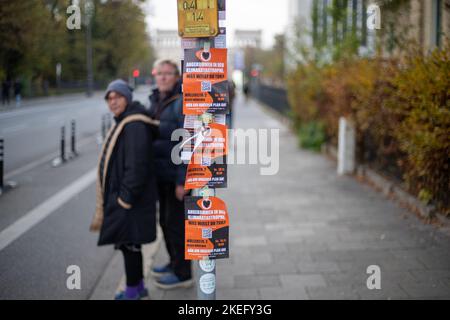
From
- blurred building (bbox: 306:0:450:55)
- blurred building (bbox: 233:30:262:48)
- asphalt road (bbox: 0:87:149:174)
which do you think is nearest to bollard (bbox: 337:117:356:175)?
blurred building (bbox: 306:0:450:55)

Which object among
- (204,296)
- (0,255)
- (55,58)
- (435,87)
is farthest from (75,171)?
(204,296)

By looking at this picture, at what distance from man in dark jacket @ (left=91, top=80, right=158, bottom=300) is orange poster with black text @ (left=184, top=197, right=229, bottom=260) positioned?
1.33m

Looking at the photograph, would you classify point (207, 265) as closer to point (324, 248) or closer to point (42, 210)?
point (324, 248)

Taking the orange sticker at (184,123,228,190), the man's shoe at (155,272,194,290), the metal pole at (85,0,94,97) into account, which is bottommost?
the man's shoe at (155,272,194,290)

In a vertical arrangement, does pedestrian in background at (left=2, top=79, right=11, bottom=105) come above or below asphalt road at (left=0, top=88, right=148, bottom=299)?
above

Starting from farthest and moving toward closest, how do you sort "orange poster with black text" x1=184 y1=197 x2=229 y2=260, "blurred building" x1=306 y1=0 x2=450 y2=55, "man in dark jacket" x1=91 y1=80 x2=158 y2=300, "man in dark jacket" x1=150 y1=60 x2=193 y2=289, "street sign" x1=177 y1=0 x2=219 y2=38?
1. "blurred building" x1=306 y1=0 x2=450 y2=55
2. "man in dark jacket" x1=150 y1=60 x2=193 y2=289
3. "man in dark jacket" x1=91 y1=80 x2=158 y2=300
4. "orange poster with black text" x1=184 y1=197 x2=229 y2=260
5. "street sign" x1=177 y1=0 x2=219 y2=38

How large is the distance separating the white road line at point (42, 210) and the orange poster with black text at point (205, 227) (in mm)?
2757

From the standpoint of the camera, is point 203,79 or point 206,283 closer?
point 203,79

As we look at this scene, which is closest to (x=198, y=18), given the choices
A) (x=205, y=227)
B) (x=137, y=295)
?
(x=205, y=227)

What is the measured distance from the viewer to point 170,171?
498 cm

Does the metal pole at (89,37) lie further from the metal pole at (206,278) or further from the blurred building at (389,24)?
the metal pole at (206,278)

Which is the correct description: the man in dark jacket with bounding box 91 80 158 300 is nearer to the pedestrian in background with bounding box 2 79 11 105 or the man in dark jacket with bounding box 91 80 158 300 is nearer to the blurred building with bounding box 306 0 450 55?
the pedestrian in background with bounding box 2 79 11 105

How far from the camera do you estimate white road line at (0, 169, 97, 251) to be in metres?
6.05

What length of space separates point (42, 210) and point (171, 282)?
356 centimetres
